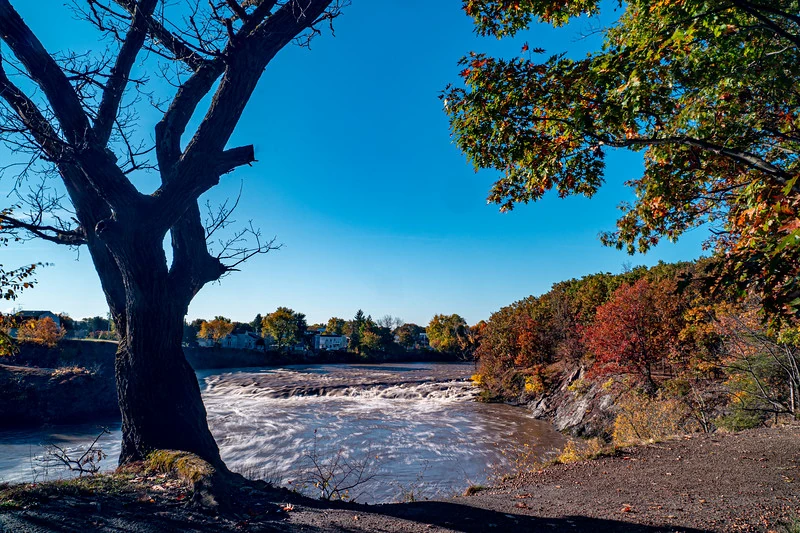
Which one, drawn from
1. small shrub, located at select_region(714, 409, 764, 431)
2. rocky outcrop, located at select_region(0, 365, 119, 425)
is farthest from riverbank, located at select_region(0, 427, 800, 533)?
rocky outcrop, located at select_region(0, 365, 119, 425)

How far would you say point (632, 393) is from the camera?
15570 mm

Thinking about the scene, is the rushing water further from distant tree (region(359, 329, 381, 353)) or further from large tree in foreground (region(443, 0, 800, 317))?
distant tree (region(359, 329, 381, 353))

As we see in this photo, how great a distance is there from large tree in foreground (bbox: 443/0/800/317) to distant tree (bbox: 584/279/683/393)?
38.1 feet

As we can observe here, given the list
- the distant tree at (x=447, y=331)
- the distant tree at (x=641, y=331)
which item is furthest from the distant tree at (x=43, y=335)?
the distant tree at (x=447, y=331)

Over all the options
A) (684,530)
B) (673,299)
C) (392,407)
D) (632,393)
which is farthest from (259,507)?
(392,407)

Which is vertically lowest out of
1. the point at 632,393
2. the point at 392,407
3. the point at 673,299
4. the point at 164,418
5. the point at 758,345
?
the point at 392,407

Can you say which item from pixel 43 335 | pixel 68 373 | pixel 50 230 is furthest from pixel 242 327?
pixel 50 230

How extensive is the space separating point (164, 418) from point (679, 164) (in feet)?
23.3

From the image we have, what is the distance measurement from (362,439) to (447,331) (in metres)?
72.6

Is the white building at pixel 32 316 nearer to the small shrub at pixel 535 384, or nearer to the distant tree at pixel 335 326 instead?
the small shrub at pixel 535 384

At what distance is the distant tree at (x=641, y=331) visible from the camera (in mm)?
15750

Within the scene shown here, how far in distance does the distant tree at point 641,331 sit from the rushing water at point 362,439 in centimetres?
398

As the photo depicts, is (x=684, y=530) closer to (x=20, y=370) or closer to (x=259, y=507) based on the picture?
(x=259, y=507)

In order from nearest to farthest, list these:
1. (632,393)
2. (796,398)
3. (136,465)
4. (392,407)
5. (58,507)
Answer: (58,507) < (136,465) < (796,398) < (632,393) < (392,407)
